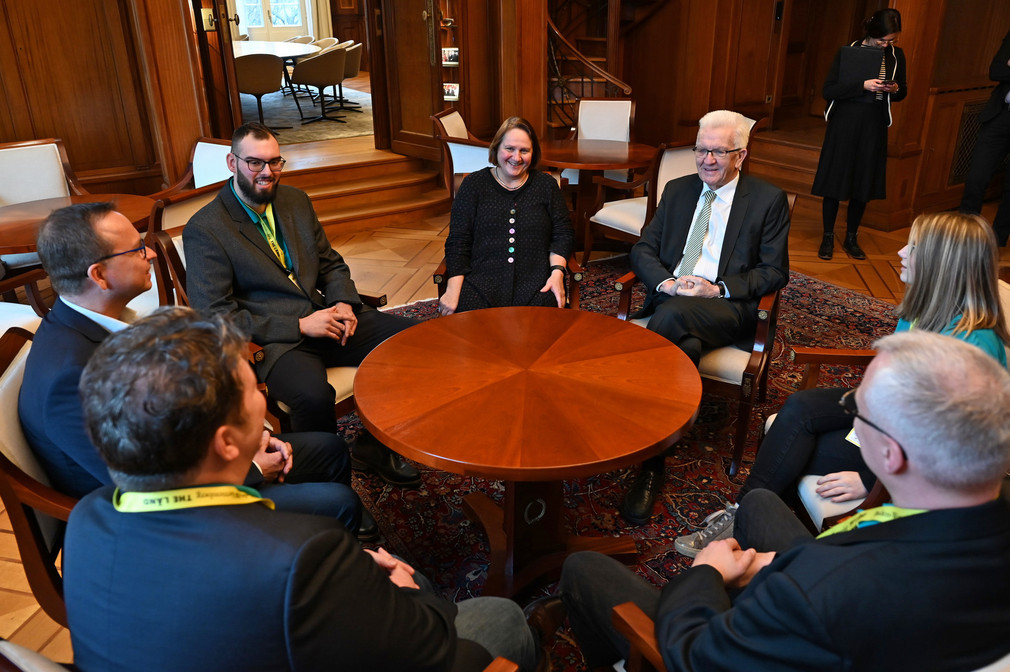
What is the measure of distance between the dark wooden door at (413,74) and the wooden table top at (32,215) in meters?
2.97

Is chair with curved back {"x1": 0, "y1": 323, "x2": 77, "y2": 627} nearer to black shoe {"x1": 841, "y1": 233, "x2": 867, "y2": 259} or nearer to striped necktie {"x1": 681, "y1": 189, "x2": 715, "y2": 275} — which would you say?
striped necktie {"x1": 681, "y1": 189, "x2": 715, "y2": 275}

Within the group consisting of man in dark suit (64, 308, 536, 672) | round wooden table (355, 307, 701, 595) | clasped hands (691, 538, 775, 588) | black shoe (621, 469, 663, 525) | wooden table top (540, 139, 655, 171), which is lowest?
black shoe (621, 469, 663, 525)

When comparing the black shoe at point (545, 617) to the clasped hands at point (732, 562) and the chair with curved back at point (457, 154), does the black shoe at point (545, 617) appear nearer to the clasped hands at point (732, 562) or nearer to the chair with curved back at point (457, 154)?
the clasped hands at point (732, 562)

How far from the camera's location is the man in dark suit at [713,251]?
276 cm

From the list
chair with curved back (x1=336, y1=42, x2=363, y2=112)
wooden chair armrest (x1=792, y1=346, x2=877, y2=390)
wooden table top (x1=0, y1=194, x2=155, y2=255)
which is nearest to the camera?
wooden chair armrest (x1=792, y1=346, x2=877, y2=390)

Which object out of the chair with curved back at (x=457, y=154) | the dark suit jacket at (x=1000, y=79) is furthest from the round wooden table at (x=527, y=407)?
the dark suit jacket at (x=1000, y=79)

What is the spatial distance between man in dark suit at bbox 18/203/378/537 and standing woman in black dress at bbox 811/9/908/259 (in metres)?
4.25

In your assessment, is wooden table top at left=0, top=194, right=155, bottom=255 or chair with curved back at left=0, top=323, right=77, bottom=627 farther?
wooden table top at left=0, top=194, right=155, bottom=255

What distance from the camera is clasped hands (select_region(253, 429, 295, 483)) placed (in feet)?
6.52

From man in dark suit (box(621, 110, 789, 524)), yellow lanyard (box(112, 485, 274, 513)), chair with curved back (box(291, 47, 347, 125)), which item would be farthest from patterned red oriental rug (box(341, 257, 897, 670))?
chair with curved back (box(291, 47, 347, 125))

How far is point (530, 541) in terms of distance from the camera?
2.25 metres

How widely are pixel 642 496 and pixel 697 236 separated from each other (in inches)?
45.4

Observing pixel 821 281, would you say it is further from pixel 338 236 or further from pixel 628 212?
pixel 338 236

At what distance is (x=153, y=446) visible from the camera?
104 cm
